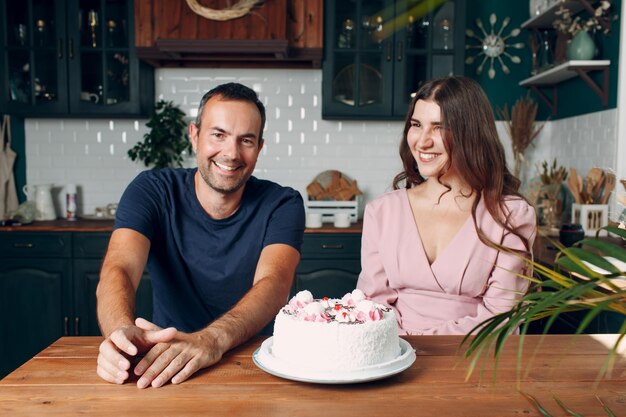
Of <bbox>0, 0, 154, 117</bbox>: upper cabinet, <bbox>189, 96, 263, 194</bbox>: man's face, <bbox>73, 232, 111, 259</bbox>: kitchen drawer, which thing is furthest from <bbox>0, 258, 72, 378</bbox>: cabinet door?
<bbox>189, 96, 263, 194</bbox>: man's face

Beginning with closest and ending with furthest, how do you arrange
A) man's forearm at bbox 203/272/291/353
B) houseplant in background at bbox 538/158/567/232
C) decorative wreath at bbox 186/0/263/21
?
man's forearm at bbox 203/272/291/353
houseplant in background at bbox 538/158/567/232
decorative wreath at bbox 186/0/263/21

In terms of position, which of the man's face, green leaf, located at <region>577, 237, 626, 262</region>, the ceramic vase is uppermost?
the ceramic vase

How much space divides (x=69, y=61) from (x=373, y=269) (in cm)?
269

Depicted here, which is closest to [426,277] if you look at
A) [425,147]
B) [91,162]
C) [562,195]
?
[425,147]

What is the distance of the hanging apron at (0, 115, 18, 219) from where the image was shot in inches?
157

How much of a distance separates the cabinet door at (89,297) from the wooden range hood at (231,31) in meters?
1.27

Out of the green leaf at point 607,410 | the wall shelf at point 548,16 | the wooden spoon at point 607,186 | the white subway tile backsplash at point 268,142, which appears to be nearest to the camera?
the green leaf at point 607,410

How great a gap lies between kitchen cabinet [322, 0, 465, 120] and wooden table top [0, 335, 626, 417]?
108 inches

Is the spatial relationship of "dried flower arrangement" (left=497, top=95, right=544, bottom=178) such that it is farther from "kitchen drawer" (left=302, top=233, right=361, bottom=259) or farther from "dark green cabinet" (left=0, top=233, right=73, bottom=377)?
"dark green cabinet" (left=0, top=233, right=73, bottom=377)

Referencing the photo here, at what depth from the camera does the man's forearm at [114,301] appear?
1513 millimetres

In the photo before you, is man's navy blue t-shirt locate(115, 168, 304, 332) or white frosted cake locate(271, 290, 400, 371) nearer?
white frosted cake locate(271, 290, 400, 371)

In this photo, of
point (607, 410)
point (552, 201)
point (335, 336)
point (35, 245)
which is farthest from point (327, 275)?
point (607, 410)

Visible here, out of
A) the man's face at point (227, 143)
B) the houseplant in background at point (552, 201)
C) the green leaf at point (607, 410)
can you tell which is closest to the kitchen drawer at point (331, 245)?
the houseplant in background at point (552, 201)

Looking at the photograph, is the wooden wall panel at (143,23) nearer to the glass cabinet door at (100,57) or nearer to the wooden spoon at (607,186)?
the glass cabinet door at (100,57)
